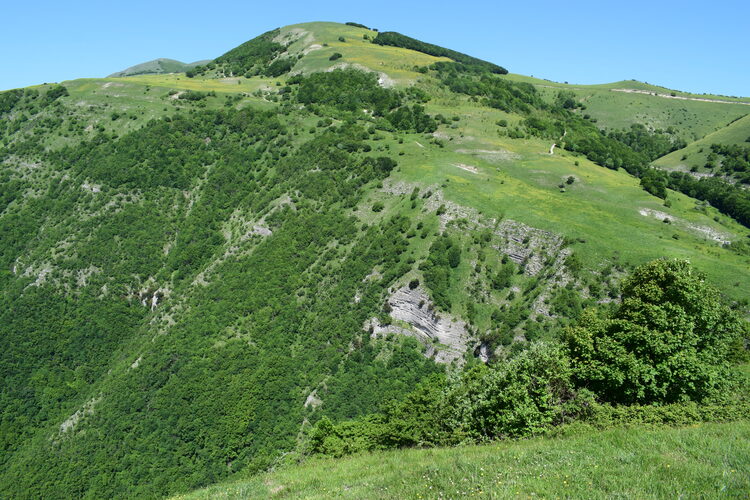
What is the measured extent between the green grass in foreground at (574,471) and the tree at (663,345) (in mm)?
11933

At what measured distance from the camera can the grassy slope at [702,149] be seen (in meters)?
162

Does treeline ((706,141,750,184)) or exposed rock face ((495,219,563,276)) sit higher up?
treeline ((706,141,750,184))

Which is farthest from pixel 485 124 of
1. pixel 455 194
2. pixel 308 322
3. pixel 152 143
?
pixel 152 143

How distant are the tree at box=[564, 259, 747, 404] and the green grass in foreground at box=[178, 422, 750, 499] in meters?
11.9

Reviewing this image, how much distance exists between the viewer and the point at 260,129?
146m

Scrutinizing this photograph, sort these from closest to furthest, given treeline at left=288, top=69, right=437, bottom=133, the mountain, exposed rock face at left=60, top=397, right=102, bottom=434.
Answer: the mountain
exposed rock face at left=60, top=397, right=102, bottom=434
treeline at left=288, top=69, right=437, bottom=133

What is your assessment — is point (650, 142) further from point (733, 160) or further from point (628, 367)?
point (628, 367)

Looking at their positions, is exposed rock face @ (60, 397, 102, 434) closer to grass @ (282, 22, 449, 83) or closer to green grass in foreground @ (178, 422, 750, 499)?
green grass in foreground @ (178, 422, 750, 499)

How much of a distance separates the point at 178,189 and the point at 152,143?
808 inches

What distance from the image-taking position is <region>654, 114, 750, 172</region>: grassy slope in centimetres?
16150

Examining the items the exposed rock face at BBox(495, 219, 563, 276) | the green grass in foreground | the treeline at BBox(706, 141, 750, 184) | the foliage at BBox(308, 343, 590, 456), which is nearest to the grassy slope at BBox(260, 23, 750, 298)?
the exposed rock face at BBox(495, 219, 563, 276)

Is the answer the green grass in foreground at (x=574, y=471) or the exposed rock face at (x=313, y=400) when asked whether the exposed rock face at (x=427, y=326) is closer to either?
the exposed rock face at (x=313, y=400)

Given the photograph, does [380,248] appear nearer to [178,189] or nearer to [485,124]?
[485,124]

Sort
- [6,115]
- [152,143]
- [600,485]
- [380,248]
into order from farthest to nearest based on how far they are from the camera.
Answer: [6,115] < [152,143] < [380,248] < [600,485]
